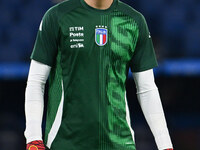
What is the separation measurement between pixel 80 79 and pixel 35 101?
8.4 inches

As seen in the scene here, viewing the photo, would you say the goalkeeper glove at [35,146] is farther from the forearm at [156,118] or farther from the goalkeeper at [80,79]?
the forearm at [156,118]

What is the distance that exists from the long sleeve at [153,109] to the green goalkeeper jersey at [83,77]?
142mm

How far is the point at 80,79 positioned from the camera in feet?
6.56

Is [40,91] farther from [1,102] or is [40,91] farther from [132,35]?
[1,102]

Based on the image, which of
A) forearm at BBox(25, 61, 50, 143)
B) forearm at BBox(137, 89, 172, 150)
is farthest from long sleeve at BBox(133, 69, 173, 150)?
forearm at BBox(25, 61, 50, 143)

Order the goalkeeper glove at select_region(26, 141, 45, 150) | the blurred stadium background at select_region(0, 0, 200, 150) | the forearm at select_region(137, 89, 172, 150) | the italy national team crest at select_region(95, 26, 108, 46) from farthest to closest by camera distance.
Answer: the blurred stadium background at select_region(0, 0, 200, 150) < the forearm at select_region(137, 89, 172, 150) < the italy national team crest at select_region(95, 26, 108, 46) < the goalkeeper glove at select_region(26, 141, 45, 150)

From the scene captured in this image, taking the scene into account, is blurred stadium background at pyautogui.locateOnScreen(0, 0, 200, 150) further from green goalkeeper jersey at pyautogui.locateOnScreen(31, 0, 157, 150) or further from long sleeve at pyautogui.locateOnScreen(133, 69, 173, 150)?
green goalkeeper jersey at pyautogui.locateOnScreen(31, 0, 157, 150)

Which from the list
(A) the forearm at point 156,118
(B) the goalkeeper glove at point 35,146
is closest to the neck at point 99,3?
(A) the forearm at point 156,118

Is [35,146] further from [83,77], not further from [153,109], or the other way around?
[153,109]

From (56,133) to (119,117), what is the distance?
285 mm

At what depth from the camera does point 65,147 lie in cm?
201

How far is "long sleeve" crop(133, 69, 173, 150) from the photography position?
2168 mm

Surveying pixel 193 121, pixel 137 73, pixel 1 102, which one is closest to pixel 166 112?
pixel 193 121

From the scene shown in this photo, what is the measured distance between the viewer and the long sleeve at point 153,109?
2.17m
